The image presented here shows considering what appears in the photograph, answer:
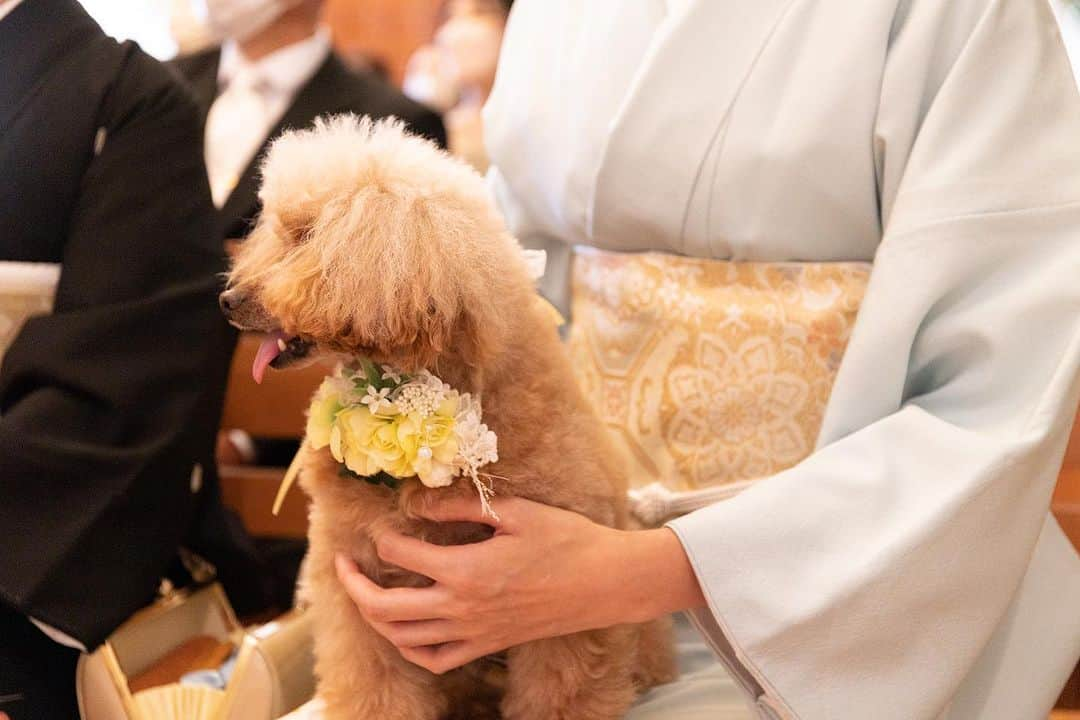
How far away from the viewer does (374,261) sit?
3.32 feet

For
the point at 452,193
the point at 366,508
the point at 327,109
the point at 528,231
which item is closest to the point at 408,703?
the point at 366,508

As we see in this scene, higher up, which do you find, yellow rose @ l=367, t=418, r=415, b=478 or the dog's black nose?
the dog's black nose

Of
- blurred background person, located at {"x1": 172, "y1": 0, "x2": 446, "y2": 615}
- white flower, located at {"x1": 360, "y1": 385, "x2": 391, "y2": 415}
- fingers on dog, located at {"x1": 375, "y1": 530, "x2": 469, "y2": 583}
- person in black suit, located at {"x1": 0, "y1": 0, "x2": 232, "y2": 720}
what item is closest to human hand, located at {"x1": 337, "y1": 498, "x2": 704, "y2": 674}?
fingers on dog, located at {"x1": 375, "y1": 530, "x2": 469, "y2": 583}

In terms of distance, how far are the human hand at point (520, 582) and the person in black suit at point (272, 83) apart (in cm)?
167

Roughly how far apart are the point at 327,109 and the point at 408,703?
1832 millimetres

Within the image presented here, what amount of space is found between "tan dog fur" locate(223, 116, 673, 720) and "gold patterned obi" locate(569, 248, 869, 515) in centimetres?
16

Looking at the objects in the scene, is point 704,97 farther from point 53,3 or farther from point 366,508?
point 53,3

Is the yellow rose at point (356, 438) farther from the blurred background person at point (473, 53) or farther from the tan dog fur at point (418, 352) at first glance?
the blurred background person at point (473, 53)

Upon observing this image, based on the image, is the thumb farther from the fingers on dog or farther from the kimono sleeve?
the kimono sleeve

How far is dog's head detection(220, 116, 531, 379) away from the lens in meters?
1.02

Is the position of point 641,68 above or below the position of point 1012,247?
above

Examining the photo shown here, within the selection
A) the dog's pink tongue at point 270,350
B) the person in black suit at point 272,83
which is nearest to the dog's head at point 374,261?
the dog's pink tongue at point 270,350

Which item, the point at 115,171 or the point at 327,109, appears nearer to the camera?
the point at 115,171

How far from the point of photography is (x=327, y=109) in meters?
2.69
